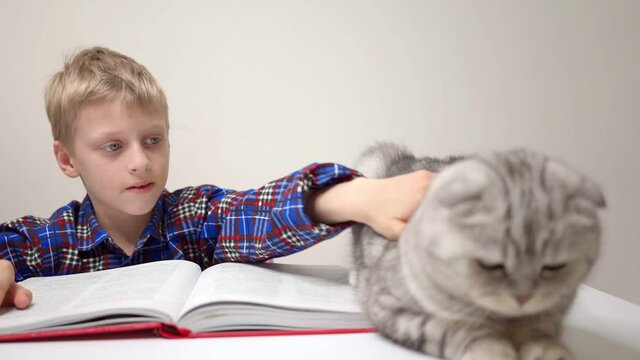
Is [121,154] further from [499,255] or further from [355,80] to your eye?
[499,255]

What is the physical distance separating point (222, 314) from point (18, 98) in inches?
55.7

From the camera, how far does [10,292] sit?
3.13 ft

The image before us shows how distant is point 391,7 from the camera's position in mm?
Result: 1752

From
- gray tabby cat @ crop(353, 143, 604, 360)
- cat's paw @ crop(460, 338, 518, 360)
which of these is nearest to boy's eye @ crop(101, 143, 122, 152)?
gray tabby cat @ crop(353, 143, 604, 360)

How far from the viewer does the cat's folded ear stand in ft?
1.96

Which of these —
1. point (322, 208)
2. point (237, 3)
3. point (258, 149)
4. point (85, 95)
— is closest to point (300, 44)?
point (237, 3)

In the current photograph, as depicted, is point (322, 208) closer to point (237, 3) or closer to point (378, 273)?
point (378, 273)

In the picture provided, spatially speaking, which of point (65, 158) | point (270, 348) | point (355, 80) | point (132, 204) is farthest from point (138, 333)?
point (355, 80)

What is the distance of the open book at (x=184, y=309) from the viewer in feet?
2.70

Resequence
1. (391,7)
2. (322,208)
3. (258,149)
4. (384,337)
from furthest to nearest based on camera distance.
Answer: (258,149) < (391,7) < (322,208) < (384,337)

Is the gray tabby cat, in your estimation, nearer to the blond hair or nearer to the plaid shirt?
the plaid shirt

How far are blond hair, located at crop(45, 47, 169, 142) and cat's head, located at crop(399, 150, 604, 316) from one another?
91 cm

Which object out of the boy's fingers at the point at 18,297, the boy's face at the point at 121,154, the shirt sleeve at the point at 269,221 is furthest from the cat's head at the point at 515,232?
the boy's face at the point at 121,154

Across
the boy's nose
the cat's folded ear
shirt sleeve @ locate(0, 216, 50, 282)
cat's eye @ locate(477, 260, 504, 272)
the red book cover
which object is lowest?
shirt sleeve @ locate(0, 216, 50, 282)
